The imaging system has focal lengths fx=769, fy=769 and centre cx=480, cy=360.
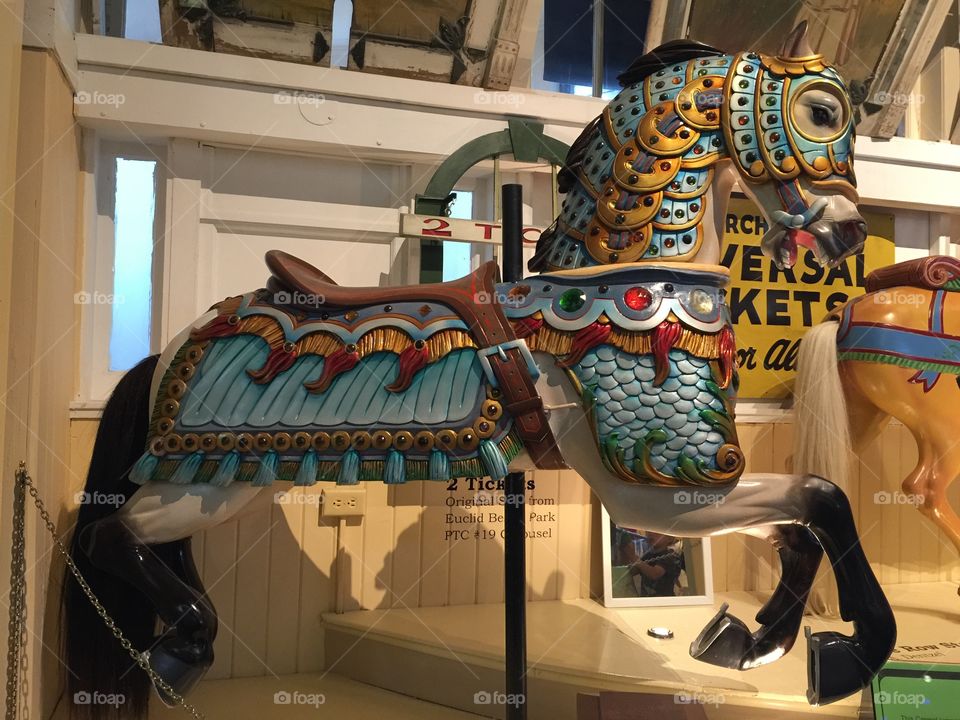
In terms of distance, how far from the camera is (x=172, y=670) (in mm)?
1442

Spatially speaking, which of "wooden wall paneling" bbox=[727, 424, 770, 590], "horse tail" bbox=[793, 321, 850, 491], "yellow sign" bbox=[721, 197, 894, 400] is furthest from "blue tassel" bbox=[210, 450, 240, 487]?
"yellow sign" bbox=[721, 197, 894, 400]

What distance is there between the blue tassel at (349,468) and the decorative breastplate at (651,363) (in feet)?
1.26

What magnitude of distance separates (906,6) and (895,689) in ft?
7.86

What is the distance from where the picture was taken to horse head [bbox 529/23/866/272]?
4.62 feet

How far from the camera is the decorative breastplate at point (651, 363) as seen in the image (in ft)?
4.38

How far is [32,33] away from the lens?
166cm

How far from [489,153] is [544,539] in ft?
4.09

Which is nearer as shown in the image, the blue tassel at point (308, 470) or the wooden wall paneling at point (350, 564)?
the blue tassel at point (308, 470)

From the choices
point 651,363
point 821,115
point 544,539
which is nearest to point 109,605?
point 651,363

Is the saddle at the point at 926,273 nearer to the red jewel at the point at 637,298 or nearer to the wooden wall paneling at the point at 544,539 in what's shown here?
the wooden wall paneling at the point at 544,539

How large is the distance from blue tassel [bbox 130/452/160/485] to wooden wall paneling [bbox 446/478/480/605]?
1095 mm

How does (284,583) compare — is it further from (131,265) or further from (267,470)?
(131,265)

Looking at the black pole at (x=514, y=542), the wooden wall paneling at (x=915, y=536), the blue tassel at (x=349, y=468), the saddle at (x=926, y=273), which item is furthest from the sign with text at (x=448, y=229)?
the wooden wall paneling at (x=915, y=536)

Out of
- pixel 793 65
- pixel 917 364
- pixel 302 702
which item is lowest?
pixel 302 702
